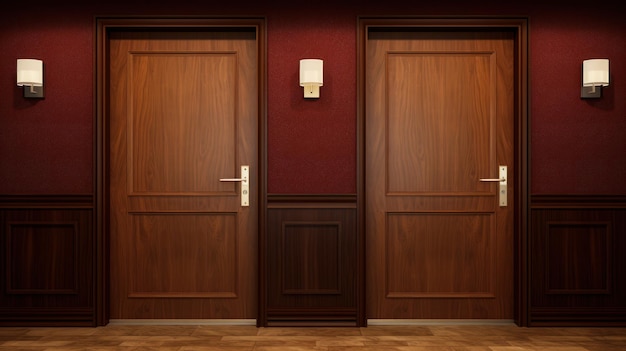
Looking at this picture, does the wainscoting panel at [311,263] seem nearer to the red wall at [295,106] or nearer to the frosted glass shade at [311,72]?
the red wall at [295,106]

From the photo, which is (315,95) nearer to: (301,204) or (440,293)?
(301,204)

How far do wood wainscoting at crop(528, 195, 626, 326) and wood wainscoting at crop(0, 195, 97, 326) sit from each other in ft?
A: 7.67

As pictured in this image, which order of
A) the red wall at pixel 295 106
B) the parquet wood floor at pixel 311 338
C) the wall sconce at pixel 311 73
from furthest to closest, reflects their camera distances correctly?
the red wall at pixel 295 106 → the wall sconce at pixel 311 73 → the parquet wood floor at pixel 311 338

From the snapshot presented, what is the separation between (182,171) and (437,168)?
137 centimetres

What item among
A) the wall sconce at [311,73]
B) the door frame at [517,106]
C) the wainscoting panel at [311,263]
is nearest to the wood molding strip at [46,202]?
the wainscoting panel at [311,263]

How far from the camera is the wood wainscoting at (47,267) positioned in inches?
124

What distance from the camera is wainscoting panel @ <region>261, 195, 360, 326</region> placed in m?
3.17

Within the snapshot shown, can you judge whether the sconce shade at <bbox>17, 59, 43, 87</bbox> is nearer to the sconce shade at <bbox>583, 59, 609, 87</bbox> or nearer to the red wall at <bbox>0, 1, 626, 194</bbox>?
the red wall at <bbox>0, 1, 626, 194</bbox>

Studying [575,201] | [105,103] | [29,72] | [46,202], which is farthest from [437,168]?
[29,72]

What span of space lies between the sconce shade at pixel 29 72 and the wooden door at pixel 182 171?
358mm

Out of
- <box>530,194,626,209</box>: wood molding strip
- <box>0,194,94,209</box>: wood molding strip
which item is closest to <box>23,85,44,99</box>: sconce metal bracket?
<box>0,194,94,209</box>: wood molding strip

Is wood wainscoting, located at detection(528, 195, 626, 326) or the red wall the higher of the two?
the red wall

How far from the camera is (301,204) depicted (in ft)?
10.4

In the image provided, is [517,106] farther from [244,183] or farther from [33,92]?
[33,92]
